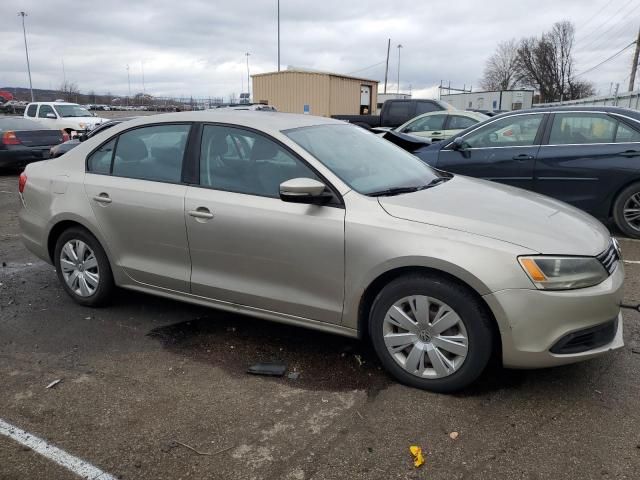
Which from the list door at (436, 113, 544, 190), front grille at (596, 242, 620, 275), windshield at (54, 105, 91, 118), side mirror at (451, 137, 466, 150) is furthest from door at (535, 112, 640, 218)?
windshield at (54, 105, 91, 118)

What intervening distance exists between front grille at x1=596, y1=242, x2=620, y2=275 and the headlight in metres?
0.16

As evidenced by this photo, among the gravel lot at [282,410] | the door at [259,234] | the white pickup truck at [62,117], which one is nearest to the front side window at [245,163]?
the door at [259,234]

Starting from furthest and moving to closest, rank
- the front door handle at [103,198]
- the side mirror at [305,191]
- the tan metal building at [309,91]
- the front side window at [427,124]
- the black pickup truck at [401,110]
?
the tan metal building at [309,91] → the black pickup truck at [401,110] → the front side window at [427,124] → the front door handle at [103,198] → the side mirror at [305,191]

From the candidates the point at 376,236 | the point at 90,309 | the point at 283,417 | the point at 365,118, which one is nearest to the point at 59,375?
the point at 90,309

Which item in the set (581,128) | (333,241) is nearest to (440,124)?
(581,128)

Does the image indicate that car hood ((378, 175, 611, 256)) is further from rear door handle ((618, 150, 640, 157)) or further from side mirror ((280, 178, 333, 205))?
A: rear door handle ((618, 150, 640, 157))

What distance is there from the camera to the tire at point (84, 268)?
4320 millimetres

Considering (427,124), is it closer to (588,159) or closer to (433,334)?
(588,159)

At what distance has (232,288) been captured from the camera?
3.67 m

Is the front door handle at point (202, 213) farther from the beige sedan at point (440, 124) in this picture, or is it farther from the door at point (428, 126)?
the door at point (428, 126)

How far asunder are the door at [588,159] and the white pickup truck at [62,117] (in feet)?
50.4

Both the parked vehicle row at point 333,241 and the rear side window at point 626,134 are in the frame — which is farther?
the rear side window at point 626,134

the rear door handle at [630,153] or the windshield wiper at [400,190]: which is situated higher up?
the rear door handle at [630,153]

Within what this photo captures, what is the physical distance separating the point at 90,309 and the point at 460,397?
3071mm
